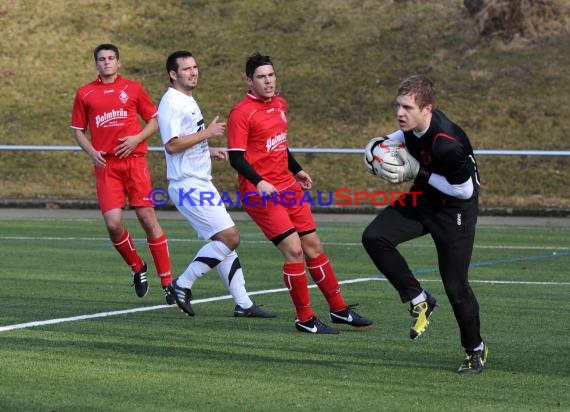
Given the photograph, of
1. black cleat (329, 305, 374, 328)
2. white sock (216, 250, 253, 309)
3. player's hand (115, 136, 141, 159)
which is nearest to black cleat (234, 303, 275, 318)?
white sock (216, 250, 253, 309)

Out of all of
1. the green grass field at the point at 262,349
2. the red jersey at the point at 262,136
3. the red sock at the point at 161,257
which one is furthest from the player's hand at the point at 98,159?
the red jersey at the point at 262,136

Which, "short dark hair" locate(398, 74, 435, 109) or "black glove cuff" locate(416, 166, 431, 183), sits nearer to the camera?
"short dark hair" locate(398, 74, 435, 109)

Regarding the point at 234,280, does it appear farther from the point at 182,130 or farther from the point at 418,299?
the point at 418,299

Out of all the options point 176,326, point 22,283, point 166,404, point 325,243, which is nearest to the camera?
point 166,404

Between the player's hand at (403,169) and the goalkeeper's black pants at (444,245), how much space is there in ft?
0.95

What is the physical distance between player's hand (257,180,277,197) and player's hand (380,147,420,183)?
1.52 meters

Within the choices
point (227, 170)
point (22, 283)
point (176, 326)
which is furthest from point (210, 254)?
point (227, 170)

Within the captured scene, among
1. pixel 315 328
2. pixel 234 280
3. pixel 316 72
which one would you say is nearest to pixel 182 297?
pixel 234 280

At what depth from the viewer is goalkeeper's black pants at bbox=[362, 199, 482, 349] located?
26.0 ft

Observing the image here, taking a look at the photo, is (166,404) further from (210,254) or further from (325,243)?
(325,243)

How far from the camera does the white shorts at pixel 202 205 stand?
34.5 ft

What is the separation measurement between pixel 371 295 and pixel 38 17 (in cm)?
2979

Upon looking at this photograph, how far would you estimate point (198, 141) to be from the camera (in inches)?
409

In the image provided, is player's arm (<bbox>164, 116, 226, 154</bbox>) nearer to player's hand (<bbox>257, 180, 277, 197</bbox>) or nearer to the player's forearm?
the player's forearm
